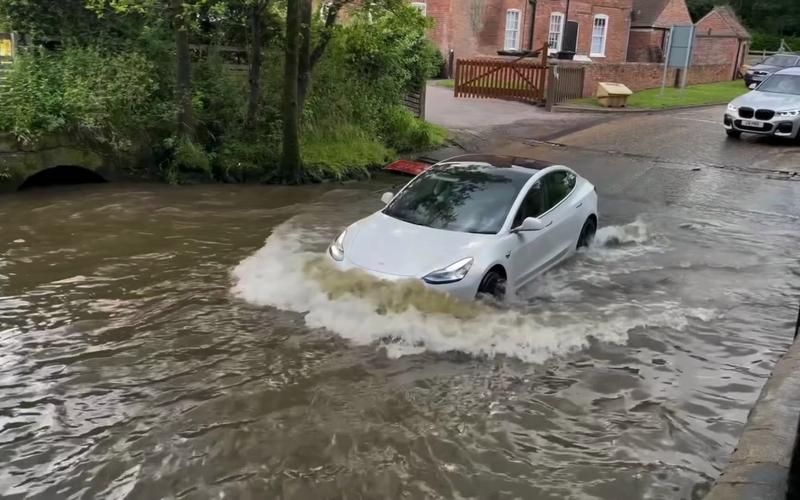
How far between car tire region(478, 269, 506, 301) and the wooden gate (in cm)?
1970

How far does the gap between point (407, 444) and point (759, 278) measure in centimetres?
633

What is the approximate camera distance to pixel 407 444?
5289 mm

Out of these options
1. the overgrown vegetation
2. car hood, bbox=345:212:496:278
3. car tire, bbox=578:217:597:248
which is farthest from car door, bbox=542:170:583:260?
the overgrown vegetation

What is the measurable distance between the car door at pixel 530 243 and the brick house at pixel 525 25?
84.9ft

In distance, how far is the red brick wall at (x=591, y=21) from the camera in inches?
1464

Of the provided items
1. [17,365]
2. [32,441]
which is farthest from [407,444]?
[17,365]

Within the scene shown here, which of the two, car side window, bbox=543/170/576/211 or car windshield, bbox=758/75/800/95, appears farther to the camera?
car windshield, bbox=758/75/800/95

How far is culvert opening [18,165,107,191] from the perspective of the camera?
44.6 feet

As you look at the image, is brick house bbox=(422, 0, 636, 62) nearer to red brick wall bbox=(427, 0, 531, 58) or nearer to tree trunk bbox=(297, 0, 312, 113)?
red brick wall bbox=(427, 0, 531, 58)

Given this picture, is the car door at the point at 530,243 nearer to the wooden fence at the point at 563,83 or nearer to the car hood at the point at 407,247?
the car hood at the point at 407,247

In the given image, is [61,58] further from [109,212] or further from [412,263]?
[412,263]

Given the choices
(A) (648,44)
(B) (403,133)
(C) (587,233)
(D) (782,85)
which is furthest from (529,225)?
(A) (648,44)

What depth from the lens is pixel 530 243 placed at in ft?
27.4

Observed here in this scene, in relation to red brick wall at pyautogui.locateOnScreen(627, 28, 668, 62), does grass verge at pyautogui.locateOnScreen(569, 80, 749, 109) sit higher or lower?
lower
